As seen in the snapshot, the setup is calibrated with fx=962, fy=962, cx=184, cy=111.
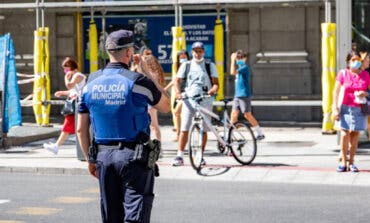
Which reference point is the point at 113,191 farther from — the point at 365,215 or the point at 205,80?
the point at 205,80

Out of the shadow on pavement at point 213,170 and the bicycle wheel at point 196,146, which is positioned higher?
the bicycle wheel at point 196,146

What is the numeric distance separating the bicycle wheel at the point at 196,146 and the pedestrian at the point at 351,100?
6.37ft

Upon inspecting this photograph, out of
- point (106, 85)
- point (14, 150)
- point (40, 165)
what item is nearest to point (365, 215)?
point (106, 85)

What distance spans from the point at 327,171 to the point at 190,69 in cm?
258

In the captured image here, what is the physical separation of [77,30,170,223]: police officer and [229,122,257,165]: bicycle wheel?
7358 mm

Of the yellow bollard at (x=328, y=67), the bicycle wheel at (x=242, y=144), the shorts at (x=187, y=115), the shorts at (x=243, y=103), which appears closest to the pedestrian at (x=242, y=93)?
the shorts at (x=243, y=103)

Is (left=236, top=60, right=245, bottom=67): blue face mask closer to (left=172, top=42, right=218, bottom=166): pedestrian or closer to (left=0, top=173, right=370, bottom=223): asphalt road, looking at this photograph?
(left=172, top=42, right=218, bottom=166): pedestrian

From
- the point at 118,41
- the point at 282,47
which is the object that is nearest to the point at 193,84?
the point at 118,41

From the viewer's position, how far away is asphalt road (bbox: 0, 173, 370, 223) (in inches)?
393

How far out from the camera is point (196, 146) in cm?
1369

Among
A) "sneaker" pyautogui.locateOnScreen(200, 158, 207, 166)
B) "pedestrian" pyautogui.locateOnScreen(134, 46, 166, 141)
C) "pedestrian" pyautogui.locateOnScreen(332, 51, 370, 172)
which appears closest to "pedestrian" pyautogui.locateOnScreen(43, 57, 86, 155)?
"pedestrian" pyautogui.locateOnScreen(134, 46, 166, 141)

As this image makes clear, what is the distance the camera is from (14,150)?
16766 millimetres

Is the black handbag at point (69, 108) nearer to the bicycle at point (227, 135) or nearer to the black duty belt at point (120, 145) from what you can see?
the bicycle at point (227, 135)

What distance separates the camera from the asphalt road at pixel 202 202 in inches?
393
